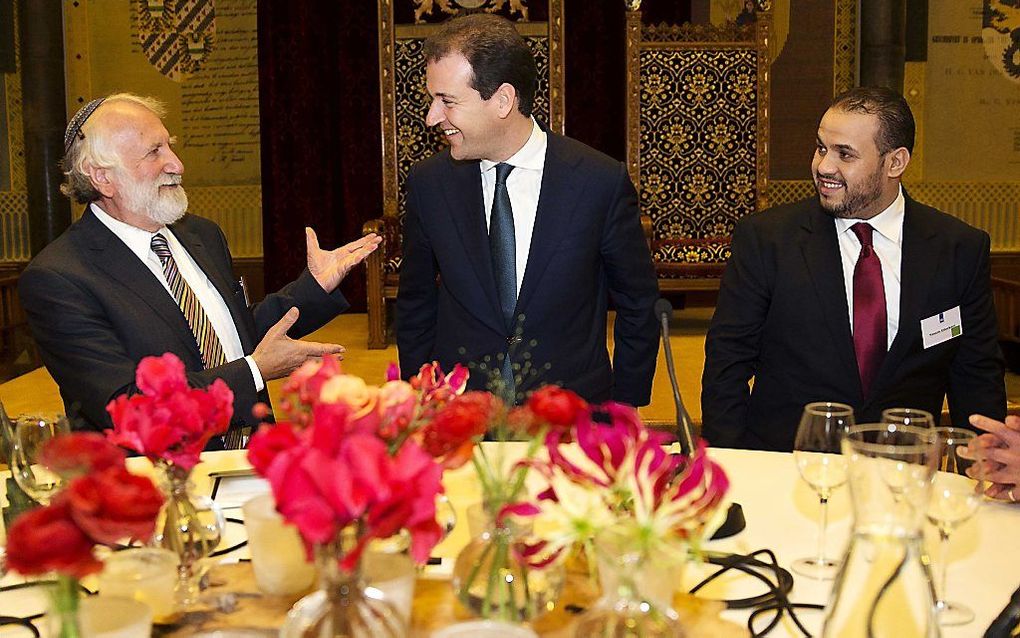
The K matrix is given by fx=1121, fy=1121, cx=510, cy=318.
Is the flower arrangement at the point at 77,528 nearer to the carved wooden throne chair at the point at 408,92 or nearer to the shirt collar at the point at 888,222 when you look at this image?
the shirt collar at the point at 888,222

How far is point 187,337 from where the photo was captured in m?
2.80

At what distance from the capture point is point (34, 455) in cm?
167

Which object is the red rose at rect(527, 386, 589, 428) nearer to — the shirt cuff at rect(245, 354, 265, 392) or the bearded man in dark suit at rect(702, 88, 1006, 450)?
the shirt cuff at rect(245, 354, 265, 392)

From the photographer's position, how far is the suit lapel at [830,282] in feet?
9.53

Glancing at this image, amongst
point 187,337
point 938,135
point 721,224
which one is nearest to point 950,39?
point 938,135

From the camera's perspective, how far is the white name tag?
2.88 metres

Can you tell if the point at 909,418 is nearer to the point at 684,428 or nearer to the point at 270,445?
the point at 684,428

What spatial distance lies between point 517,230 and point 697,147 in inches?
184

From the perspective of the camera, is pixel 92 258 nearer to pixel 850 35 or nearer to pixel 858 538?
pixel 858 538

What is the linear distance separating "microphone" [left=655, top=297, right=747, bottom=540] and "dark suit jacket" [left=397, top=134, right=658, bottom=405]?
4.01ft

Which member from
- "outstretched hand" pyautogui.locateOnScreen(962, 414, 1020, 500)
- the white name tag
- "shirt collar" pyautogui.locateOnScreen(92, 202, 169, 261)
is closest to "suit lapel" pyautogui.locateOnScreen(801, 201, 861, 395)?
the white name tag

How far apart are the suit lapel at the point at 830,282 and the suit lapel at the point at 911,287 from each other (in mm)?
94

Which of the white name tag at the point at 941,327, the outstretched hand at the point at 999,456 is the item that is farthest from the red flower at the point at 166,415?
the white name tag at the point at 941,327

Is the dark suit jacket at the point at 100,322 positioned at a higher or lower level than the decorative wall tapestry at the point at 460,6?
lower
